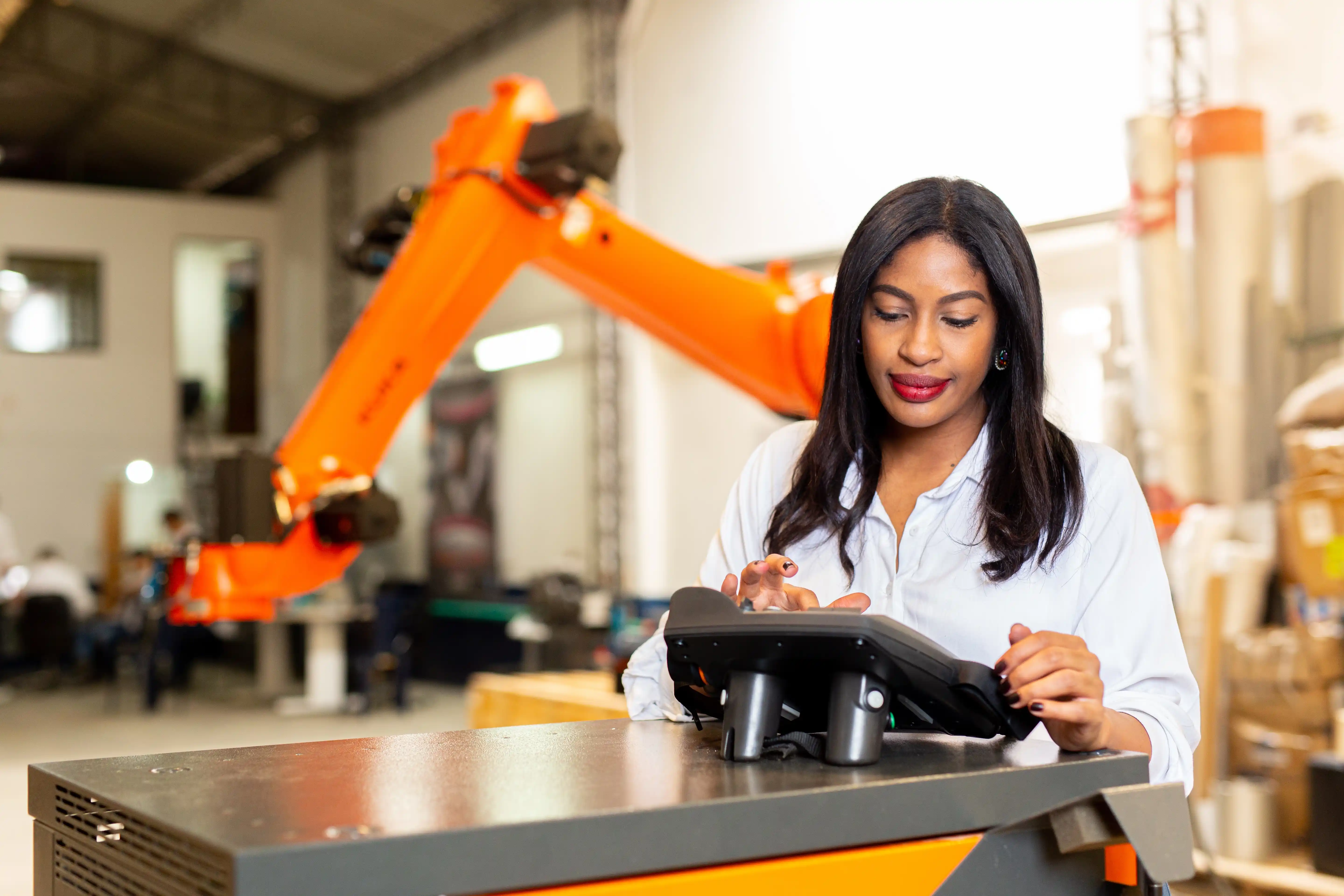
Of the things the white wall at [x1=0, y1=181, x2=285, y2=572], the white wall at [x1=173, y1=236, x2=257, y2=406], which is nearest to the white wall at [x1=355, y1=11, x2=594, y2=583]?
the white wall at [x1=0, y1=181, x2=285, y2=572]

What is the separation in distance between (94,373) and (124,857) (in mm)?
15002

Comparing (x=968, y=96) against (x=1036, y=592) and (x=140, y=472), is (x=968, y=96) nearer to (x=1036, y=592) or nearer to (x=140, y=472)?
(x=1036, y=592)

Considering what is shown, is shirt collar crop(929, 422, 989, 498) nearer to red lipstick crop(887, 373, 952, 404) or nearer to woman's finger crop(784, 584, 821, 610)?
red lipstick crop(887, 373, 952, 404)

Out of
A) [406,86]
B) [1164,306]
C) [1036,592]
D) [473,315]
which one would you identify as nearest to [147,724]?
[406,86]

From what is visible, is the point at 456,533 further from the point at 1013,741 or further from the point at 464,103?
the point at 1013,741

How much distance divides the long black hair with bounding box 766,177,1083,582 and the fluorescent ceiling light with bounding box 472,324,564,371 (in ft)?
29.7

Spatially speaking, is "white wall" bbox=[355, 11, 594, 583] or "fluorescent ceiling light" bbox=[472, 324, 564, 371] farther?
"fluorescent ceiling light" bbox=[472, 324, 564, 371]

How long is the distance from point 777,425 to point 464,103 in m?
5.84

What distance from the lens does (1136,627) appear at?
1.42 metres

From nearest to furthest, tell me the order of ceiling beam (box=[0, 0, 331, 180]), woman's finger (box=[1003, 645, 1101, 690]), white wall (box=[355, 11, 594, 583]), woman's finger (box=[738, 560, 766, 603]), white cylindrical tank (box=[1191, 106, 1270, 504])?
woman's finger (box=[1003, 645, 1101, 690]) < woman's finger (box=[738, 560, 766, 603]) < white cylindrical tank (box=[1191, 106, 1270, 504]) < white wall (box=[355, 11, 594, 583]) < ceiling beam (box=[0, 0, 331, 180])

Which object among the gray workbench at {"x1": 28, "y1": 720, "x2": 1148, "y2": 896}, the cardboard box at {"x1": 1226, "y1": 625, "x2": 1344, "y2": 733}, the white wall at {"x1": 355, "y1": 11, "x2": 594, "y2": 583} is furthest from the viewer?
the white wall at {"x1": 355, "y1": 11, "x2": 594, "y2": 583}

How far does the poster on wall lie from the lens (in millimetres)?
11562

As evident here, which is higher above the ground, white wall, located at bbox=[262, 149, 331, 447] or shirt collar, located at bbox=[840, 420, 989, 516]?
white wall, located at bbox=[262, 149, 331, 447]

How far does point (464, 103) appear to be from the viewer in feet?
39.1
